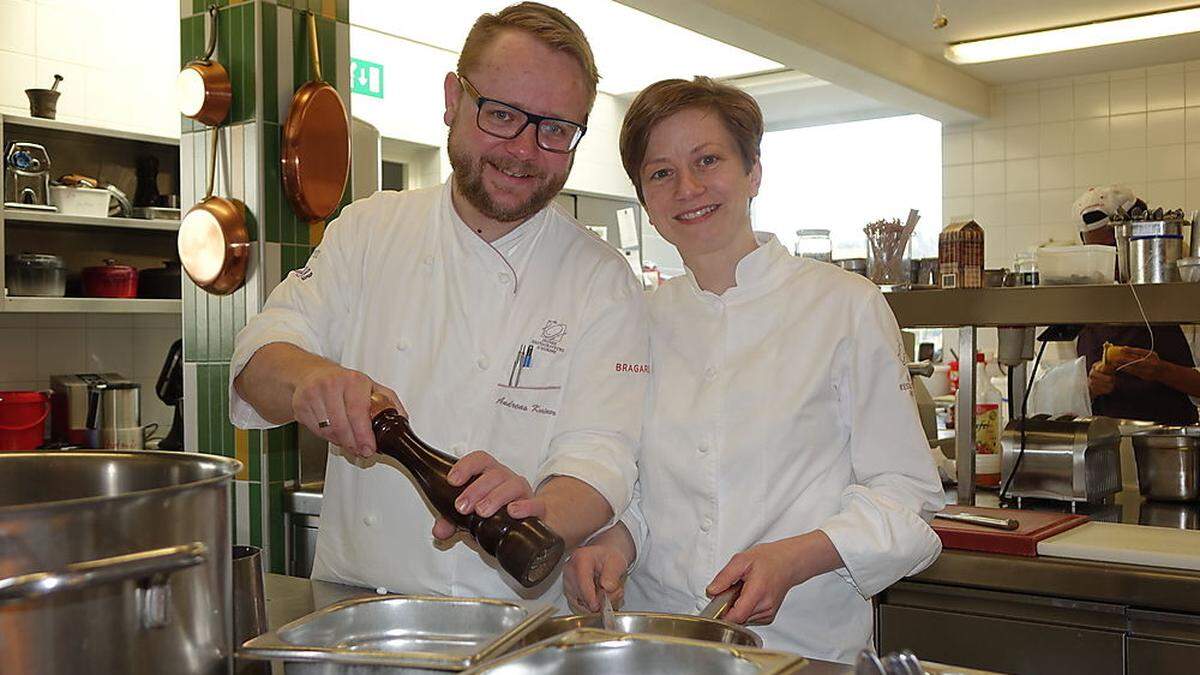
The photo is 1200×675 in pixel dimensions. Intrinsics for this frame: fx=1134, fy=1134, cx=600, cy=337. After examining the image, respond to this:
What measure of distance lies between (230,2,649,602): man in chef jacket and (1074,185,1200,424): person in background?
196 centimetres

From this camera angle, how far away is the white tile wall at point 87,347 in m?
4.86

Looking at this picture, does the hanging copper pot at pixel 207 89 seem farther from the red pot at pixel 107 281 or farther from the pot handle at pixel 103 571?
the pot handle at pixel 103 571

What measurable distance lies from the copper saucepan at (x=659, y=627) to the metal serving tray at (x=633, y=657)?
0.06m

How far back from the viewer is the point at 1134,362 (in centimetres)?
347

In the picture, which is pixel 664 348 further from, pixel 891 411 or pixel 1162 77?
pixel 1162 77

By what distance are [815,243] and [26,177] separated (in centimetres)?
320

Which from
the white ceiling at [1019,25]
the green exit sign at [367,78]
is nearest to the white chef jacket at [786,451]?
the white ceiling at [1019,25]

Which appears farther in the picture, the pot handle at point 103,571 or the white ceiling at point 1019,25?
the white ceiling at point 1019,25

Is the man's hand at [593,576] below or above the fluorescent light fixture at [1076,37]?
below

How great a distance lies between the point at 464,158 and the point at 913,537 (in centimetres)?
85

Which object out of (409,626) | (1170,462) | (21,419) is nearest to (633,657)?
(409,626)

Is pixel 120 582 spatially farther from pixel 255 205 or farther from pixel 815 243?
pixel 255 205

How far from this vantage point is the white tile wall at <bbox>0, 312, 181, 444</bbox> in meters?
4.86

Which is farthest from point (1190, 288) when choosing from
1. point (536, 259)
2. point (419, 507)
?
point (419, 507)
